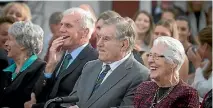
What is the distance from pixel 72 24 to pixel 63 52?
16.7 inches

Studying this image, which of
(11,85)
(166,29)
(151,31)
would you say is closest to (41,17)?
(151,31)

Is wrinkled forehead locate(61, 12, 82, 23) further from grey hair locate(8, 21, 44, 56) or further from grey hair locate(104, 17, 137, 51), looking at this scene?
grey hair locate(104, 17, 137, 51)

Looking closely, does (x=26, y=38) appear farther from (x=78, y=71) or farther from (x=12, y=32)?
(x=78, y=71)

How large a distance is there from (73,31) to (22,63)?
74cm

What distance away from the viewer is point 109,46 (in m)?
7.07

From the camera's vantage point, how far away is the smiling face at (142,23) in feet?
33.4

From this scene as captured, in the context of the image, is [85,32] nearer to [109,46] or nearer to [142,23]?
[109,46]

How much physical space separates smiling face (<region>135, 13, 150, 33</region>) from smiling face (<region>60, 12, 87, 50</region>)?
2.42m

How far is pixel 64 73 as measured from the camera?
771 cm

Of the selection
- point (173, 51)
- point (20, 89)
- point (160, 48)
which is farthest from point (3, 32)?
point (173, 51)

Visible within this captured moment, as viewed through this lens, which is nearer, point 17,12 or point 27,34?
point 27,34

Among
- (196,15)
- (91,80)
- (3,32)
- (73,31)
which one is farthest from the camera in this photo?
(196,15)

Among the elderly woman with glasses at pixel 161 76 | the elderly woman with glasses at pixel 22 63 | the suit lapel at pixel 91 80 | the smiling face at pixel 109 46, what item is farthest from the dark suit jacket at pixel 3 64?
the elderly woman with glasses at pixel 161 76

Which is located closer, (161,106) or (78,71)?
(161,106)
